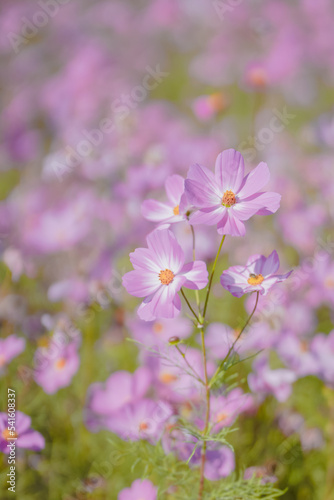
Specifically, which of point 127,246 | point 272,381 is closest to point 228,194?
point 272,381

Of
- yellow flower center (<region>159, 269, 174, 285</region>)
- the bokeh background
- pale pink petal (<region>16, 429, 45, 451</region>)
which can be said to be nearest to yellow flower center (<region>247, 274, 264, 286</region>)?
yellow flower center (<region>159, 269, 174, 285</region>)

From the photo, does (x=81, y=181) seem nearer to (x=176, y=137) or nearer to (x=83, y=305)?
(x=176, y=137)

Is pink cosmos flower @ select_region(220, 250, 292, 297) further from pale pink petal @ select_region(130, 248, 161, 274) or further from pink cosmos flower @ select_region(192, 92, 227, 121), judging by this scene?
pink cosmos flower @ select_region(192, 92, 227, 121)

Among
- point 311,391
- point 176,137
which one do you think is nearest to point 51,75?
point 176,137

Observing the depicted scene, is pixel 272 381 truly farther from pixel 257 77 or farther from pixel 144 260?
pixel 257 77

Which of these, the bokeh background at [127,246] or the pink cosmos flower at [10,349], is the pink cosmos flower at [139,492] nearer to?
the bokeh background at [127,246]

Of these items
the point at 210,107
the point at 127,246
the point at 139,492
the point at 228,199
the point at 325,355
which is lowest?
the point at 139,492
